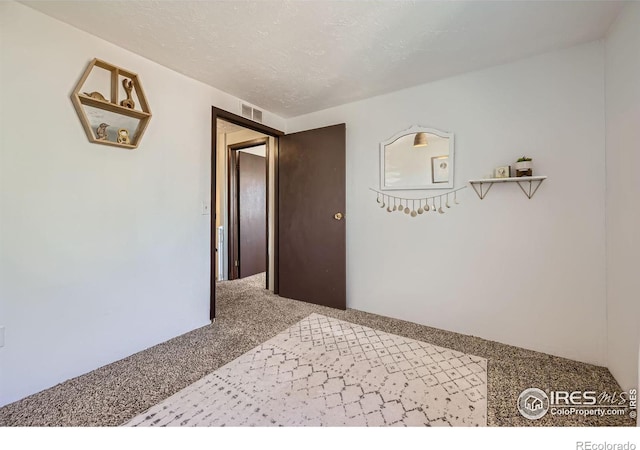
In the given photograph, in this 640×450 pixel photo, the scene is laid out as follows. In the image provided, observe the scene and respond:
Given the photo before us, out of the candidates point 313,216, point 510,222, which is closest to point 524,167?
point 510,222

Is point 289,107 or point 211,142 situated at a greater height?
point 289,107

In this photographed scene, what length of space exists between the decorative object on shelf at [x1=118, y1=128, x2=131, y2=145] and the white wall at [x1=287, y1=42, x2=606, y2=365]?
2.10m

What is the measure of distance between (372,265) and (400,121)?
4.81 feet

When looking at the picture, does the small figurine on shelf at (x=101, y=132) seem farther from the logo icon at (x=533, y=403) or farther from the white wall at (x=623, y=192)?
the white wall at (x=623, y=192)

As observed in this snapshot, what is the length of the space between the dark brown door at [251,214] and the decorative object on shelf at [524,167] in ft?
10.7

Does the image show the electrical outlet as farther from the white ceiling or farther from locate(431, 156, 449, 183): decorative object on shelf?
locate(431, 156, 449, 183): decorative object on shelf

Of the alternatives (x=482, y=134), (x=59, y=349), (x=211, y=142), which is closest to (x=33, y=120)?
(x=211, y=142)

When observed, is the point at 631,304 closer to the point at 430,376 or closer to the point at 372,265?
the point at 430,376

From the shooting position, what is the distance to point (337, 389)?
1616mm

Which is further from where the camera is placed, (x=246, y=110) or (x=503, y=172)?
(x=246, y=110)

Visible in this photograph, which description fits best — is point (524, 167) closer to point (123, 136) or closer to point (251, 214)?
point (123, 136)

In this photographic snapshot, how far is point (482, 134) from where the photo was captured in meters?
2.24

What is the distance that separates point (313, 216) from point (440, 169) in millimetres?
1397

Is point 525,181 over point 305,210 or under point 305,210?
over
